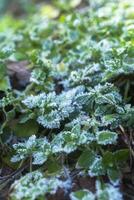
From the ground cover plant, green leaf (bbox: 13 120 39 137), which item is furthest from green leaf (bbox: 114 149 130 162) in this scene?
green leaf (bbox: 13 120 39 137)

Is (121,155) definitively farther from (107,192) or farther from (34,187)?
(34,187)

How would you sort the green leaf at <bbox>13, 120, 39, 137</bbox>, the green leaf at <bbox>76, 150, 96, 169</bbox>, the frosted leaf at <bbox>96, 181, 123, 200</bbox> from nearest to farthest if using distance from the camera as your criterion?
the frosted leaf at <bbox>96, 181, 123, 200</bbox> → the green leaf at <bbox>76, 150, 96, 169</bbox> → the green leaf at <bbox>13, 120, 39, 137</bbox>

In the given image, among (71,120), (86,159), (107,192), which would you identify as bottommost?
(107,192)

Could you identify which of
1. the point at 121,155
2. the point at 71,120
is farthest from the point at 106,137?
the point at 71,120

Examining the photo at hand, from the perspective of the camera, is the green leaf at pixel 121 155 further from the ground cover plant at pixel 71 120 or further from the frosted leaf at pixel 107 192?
the frosted leaf at pixel 107 192

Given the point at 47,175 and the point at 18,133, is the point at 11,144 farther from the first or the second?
the point at 47,175

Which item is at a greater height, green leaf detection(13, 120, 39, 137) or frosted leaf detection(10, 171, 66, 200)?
green leaf detection(13, 120, 39, 137)

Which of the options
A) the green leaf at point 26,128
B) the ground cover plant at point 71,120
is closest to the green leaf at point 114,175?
the ground cover plant at point 71,120

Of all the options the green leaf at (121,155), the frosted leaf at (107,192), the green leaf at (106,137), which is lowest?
the frosted leaf at (107,192)

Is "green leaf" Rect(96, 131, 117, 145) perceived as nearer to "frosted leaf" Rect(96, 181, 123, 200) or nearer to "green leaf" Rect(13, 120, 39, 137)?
"frosted leaf" Rect(96, 181, 123, 200)

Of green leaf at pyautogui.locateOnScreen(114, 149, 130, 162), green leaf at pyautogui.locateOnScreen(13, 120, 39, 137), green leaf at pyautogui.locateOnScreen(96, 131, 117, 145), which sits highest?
green leaf at pyautogui.locateOnScreen(13, 120, 39, 137)
